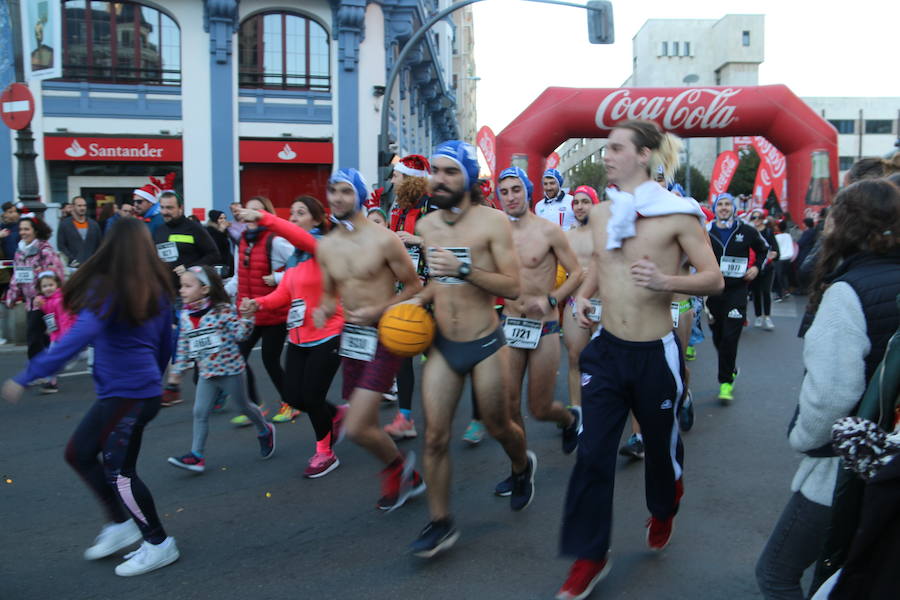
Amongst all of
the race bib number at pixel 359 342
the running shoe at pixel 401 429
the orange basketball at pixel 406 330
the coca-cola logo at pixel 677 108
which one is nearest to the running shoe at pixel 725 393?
the running shoe at pixel 401 429

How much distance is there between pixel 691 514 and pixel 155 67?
2086 cm

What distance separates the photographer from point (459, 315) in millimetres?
3922

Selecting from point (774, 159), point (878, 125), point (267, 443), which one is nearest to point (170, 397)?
point (267, 443)

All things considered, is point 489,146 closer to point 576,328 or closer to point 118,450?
point 576,328

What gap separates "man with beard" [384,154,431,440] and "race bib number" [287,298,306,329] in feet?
3.07

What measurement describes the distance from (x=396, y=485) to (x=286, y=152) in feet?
61.7

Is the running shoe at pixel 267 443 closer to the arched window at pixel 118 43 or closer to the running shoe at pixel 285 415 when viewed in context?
the running shoe at pixel 285 415

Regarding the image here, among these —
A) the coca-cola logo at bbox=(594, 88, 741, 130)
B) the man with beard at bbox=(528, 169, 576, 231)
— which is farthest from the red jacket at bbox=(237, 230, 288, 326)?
the coca-cola logo at bbox=(594, 88, 741, 130)

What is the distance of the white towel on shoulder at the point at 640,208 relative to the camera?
3.40 meters

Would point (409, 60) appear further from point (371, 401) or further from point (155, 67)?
point (371, 401)

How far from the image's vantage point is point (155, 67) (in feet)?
70.3

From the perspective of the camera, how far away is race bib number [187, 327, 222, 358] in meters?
5.28

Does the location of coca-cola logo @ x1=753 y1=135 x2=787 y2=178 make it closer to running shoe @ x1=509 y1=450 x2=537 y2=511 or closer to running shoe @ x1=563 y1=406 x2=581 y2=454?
running shoe @ x1=563 y1=406 x2=581 y2=454

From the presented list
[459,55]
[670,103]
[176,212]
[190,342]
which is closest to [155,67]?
[670,103]
